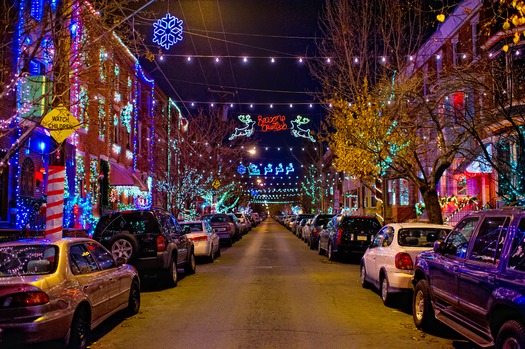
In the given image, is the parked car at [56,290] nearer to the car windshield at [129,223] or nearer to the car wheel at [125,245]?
the car wheel at [125,245]

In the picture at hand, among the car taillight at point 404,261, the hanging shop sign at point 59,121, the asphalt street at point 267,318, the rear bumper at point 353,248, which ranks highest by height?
the hanging shop sign at point 59,121

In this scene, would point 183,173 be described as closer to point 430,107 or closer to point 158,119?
point 158,119

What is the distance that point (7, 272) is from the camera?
697cm

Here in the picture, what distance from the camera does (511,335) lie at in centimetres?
507

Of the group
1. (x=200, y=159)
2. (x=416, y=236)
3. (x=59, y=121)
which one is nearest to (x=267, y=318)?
(x=416, y=236)

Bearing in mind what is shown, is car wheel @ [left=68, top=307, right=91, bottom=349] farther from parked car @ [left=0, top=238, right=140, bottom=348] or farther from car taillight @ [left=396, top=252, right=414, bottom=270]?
car taillight @ [left=396, top=252, right=414, bottom=270]

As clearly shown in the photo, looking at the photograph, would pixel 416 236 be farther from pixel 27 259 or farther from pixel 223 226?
pixel 223 226

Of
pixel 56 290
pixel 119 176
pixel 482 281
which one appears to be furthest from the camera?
pixel 119 176

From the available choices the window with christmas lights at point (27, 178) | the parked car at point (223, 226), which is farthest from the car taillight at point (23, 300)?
the parked car at point (223, 226)

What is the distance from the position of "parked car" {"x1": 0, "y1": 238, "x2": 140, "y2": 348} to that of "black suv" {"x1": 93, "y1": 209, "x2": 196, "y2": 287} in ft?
11.5

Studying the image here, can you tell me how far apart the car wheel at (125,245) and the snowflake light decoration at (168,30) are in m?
6.50

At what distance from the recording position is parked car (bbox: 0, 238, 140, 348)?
6.01 metres

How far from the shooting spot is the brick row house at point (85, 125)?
11.4m

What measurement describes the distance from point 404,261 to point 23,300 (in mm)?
6556
